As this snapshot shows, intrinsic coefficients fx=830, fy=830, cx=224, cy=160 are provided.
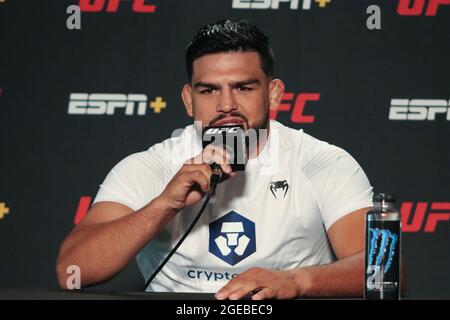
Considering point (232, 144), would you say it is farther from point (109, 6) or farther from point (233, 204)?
point (109, 6)

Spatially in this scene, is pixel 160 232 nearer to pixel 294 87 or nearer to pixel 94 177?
pixel 94 177

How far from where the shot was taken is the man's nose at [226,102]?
2.13 m

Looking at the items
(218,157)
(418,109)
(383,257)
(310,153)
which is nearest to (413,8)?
(418,109)

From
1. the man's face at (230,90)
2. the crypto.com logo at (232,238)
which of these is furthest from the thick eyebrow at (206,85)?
the crypto.com logo at (232,238)

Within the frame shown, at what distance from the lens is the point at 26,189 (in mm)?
2818

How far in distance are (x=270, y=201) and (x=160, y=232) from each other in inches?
12.0

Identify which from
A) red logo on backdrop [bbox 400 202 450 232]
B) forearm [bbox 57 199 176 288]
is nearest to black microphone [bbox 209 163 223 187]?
forearm [bbox 57 199 176 288]

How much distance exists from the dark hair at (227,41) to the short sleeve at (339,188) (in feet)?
1.07

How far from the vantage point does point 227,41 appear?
2.24 m

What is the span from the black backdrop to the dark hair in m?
0.50

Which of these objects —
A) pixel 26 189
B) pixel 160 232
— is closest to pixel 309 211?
pixel 160 232

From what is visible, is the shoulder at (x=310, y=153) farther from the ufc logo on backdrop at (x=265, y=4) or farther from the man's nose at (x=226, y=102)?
the ufc logo on backdrop at (x=265, y=4)
